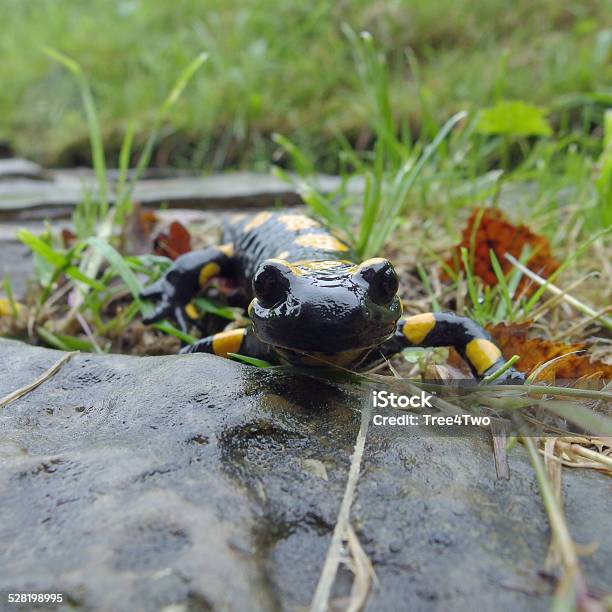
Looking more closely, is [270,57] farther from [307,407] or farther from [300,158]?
[307,407]

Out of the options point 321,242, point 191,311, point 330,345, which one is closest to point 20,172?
point 191,311

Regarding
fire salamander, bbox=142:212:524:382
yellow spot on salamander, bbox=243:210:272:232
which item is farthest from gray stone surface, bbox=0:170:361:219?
fire salamander, bbox=142:212:524:382

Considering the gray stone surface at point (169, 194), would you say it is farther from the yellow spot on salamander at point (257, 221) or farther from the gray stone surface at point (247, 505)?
the gray stone surface at point (247, 505)

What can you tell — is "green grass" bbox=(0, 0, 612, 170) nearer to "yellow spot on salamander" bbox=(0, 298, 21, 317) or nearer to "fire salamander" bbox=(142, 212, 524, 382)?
"fire salamander" bbox=(142, 212, 524, 382)

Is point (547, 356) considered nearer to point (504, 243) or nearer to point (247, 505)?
point (504, 243)

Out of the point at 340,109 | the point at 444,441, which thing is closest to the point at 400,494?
the point at 444,441

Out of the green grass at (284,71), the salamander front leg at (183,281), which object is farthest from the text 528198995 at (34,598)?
the green grass at (284,71)
